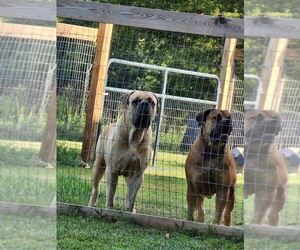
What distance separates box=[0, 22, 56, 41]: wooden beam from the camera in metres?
1.96

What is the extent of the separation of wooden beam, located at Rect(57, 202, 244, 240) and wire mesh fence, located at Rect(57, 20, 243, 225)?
1.46 ft

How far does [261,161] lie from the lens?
1.91 meters

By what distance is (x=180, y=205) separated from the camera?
5918 mm

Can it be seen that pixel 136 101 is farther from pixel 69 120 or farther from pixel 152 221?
pixel 69 120

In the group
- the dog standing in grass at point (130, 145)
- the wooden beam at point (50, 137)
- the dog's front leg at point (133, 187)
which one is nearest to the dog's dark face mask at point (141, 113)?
the dog standing in grass at point (130, 145)

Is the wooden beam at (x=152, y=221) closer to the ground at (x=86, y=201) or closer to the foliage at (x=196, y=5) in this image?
the ground at (x=86, y=201)

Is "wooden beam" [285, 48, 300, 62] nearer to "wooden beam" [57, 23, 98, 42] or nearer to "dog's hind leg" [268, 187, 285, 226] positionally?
"dog's hind leg" [268, 187, 285, 226]

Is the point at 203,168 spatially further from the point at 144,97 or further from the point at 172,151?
the point at 172,151

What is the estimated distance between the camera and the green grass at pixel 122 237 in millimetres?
4293

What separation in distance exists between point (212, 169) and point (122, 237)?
88cm

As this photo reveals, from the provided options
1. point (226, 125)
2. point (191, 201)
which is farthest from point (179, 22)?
point (191, 201)

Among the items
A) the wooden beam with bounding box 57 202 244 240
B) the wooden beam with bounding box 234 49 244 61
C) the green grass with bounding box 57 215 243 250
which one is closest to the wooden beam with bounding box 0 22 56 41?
the green grass with bounding box 57 215 243 250

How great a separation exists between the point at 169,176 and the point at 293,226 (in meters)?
4.56

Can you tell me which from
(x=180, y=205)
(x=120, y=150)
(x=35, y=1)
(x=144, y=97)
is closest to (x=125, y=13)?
(x=144, y=97)
